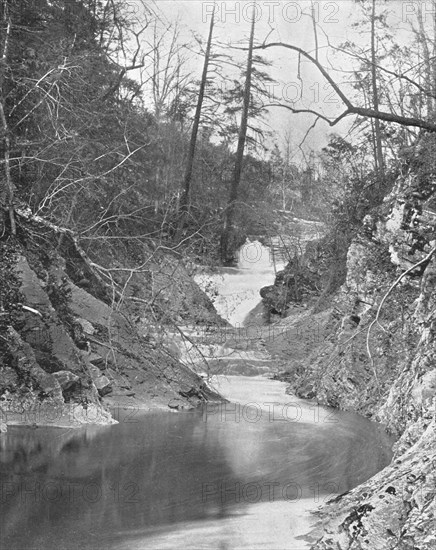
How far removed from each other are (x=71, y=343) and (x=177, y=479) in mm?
3422

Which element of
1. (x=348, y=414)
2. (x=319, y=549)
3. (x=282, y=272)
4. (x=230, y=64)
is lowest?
(x=348, y=414)

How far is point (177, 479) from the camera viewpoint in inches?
303

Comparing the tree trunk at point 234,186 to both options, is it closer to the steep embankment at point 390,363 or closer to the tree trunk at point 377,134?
the tree trunk at point 377,134

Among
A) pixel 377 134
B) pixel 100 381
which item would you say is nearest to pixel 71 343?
pixel 100 381

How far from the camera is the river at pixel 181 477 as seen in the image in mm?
5863

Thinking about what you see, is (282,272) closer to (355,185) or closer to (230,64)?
(355,185)

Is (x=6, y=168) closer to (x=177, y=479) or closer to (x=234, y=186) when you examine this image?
(x=177, y=479)

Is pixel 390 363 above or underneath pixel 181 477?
above

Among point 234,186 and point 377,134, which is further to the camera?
point 234,186

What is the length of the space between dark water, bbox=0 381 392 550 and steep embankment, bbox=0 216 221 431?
0.42 metres

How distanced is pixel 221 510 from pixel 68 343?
4.51m

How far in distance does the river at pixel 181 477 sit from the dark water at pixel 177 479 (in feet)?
0.04

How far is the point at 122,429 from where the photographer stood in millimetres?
9648

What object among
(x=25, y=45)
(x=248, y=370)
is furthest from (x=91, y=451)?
(x=25, y=45)
